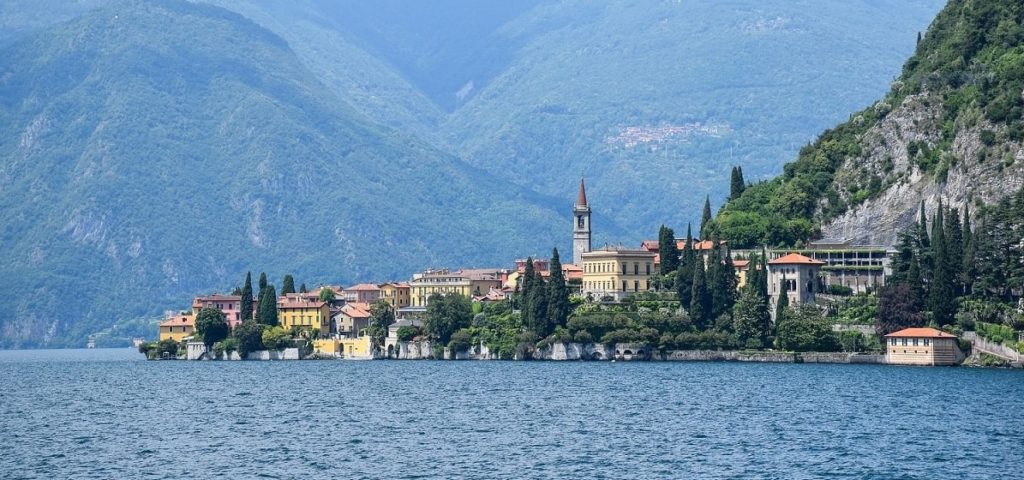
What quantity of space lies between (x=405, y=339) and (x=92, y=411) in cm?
6620

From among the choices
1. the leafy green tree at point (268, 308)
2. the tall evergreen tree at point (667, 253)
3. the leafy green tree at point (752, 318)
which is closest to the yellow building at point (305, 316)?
the leafy green tree at point (268, 308)


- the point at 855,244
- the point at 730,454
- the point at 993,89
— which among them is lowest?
the point at 730,454

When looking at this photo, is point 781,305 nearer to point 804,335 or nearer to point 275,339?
point 804,335

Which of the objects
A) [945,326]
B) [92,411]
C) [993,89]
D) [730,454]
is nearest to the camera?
[730,454]

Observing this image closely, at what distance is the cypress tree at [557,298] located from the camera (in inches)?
6009

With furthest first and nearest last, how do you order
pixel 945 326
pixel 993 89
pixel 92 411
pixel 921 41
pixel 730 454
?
pixel 921 41 → pixel 993 89 → pixel 945 326 → pixel 92 411 → pixel 730 454

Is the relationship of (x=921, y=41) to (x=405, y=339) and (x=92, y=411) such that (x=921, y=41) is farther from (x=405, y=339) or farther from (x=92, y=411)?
(x=92, y=411)

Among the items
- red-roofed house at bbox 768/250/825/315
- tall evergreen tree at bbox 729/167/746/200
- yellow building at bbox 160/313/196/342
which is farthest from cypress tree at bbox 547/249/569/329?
yellow building at bbox 160/313/196/342

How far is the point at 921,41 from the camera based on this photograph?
184250 millimetres

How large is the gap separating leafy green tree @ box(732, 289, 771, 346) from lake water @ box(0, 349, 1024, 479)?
650 cm

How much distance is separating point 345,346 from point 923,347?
57753mm

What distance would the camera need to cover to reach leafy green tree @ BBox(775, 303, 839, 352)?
463 ft

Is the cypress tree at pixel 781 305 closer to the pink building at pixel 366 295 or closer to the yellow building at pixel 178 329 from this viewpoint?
the pink building at pixel 366 295

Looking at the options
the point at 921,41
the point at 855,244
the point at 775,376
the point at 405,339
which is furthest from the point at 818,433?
the point at 921,41
